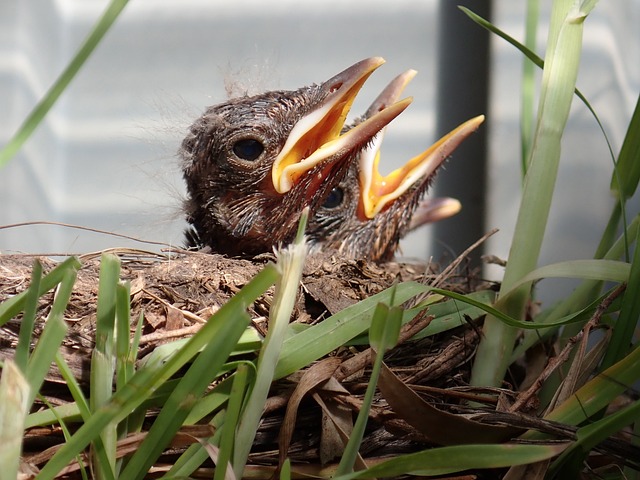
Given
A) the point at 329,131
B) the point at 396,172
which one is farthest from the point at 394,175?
the point at 329,131

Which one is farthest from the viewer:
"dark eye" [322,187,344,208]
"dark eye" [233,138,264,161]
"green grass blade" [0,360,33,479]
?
"dark eye" [322,187,344,208]

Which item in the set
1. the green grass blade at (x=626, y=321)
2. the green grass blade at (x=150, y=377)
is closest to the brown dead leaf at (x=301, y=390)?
the green grass blade at (x=150, y=377)

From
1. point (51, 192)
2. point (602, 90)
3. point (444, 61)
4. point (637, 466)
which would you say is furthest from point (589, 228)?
point (51, 192)

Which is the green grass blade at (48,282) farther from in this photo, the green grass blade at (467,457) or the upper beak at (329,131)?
the upper beak at (329,131)

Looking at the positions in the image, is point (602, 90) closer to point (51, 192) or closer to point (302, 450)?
point (302, 450)

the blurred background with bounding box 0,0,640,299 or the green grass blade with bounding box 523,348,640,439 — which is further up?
the blurred background with bounding box 0,0,640,299

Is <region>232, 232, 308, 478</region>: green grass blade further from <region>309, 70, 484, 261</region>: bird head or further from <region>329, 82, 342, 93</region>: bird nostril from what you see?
<region>309, 70, 484, 261</region>: bird head

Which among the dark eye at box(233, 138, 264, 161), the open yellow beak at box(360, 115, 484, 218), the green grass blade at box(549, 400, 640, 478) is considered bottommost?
the green grass blade at box(549, 400, 640, 478)

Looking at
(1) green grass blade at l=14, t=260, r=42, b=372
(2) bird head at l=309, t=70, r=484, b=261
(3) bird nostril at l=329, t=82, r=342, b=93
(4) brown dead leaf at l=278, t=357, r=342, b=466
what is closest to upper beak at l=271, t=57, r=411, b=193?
(3) bird nostril at l=329, t=82, r=342, b=93
